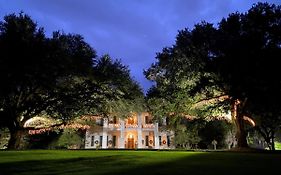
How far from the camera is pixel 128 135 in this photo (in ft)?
242

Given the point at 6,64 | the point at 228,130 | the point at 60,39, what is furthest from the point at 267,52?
the point at 228,130

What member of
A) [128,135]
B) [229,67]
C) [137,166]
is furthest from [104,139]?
[137,166]

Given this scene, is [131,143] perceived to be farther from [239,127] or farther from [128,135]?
[239,127]

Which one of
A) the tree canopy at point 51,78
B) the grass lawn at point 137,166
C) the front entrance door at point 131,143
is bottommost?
the grass lawn at point 137,166

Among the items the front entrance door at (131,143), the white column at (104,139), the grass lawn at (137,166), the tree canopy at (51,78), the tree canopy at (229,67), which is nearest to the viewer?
the grass lawn at (137,166)

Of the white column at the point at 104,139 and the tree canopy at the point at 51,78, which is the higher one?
the tree canopy at the point at 51,78

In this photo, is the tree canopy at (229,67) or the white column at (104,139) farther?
the white column at (104,139)

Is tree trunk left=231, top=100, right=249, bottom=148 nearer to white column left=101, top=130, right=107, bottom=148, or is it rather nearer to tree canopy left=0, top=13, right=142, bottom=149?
tree canopy left=0, top=13, right=142, bottom=149

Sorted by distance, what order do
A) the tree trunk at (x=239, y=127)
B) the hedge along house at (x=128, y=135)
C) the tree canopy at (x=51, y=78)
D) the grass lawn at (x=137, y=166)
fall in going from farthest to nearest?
1. the hedge along house at (x=128, y=135)
2. the tree trunk at (x=239, y=127)
3. the tree canopy at (x=51, y=78)
4. the grass lawn at (x=137, y=166)

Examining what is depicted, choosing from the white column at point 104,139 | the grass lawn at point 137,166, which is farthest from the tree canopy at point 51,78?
the white column at point 104,139

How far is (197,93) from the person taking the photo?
29.8 m

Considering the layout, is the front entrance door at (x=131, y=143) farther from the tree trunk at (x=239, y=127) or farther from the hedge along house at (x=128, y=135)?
the tree trunk at (x=239, y=127)

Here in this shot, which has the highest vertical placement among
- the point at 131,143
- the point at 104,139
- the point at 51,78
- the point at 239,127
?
the point at 51,78

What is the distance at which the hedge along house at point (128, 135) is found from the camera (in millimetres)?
72000
